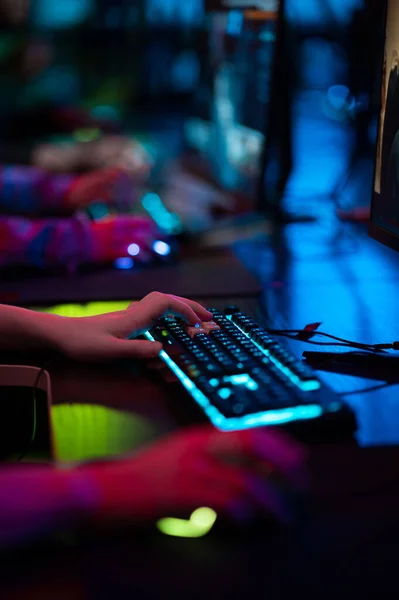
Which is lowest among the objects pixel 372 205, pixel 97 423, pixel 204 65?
pixel 97 423

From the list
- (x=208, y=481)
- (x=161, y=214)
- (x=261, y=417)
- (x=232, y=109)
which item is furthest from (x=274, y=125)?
(x=208, y=481)

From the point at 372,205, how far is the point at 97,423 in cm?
57

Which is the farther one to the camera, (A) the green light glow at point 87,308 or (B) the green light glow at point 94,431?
(A) the green light glow at point 87,308

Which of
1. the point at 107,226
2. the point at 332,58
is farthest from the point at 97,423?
the point at 332,58

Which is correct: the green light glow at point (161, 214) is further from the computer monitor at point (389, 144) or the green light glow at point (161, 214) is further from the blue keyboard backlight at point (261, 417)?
the blue keyboard backlight at point (261, 417)

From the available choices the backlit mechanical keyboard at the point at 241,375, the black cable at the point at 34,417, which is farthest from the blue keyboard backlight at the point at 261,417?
the black cable at the point at 34,417

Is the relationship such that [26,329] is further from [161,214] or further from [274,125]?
[161,214]

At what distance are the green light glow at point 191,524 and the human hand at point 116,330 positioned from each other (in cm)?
32

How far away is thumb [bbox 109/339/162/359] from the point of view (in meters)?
0.81

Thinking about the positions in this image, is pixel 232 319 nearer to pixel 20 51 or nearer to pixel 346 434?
pixel 346 434

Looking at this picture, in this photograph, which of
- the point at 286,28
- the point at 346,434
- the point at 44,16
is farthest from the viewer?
the point at 44,16

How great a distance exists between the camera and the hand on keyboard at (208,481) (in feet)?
1.67

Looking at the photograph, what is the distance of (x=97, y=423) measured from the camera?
2.24ft

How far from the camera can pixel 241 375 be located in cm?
71
